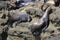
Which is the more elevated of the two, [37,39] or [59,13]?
[59,13]

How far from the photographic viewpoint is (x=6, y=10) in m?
6.24

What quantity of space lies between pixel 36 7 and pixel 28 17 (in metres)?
0.79

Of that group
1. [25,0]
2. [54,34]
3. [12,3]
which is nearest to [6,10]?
[12,3]

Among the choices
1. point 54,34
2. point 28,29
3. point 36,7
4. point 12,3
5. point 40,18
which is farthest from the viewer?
point 12,3

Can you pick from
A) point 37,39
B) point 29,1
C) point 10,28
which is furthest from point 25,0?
point 37,39

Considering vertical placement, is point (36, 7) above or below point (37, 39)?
above

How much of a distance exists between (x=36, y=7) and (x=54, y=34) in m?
1.67

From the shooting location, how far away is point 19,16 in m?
5.42

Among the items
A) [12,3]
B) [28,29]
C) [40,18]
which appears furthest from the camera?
[12,3]

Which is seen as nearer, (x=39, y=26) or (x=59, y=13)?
(x=39, y=26)

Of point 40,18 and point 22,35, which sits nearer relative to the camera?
point 22,35

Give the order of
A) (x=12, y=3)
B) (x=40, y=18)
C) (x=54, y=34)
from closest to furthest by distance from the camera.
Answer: (x=54, y=34), (x=40, y=18), (x=12, y=3)

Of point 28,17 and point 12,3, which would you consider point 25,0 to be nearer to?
point 12,3

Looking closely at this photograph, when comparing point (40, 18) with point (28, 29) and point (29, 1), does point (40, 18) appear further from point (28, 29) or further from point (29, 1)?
point (29, 1)
